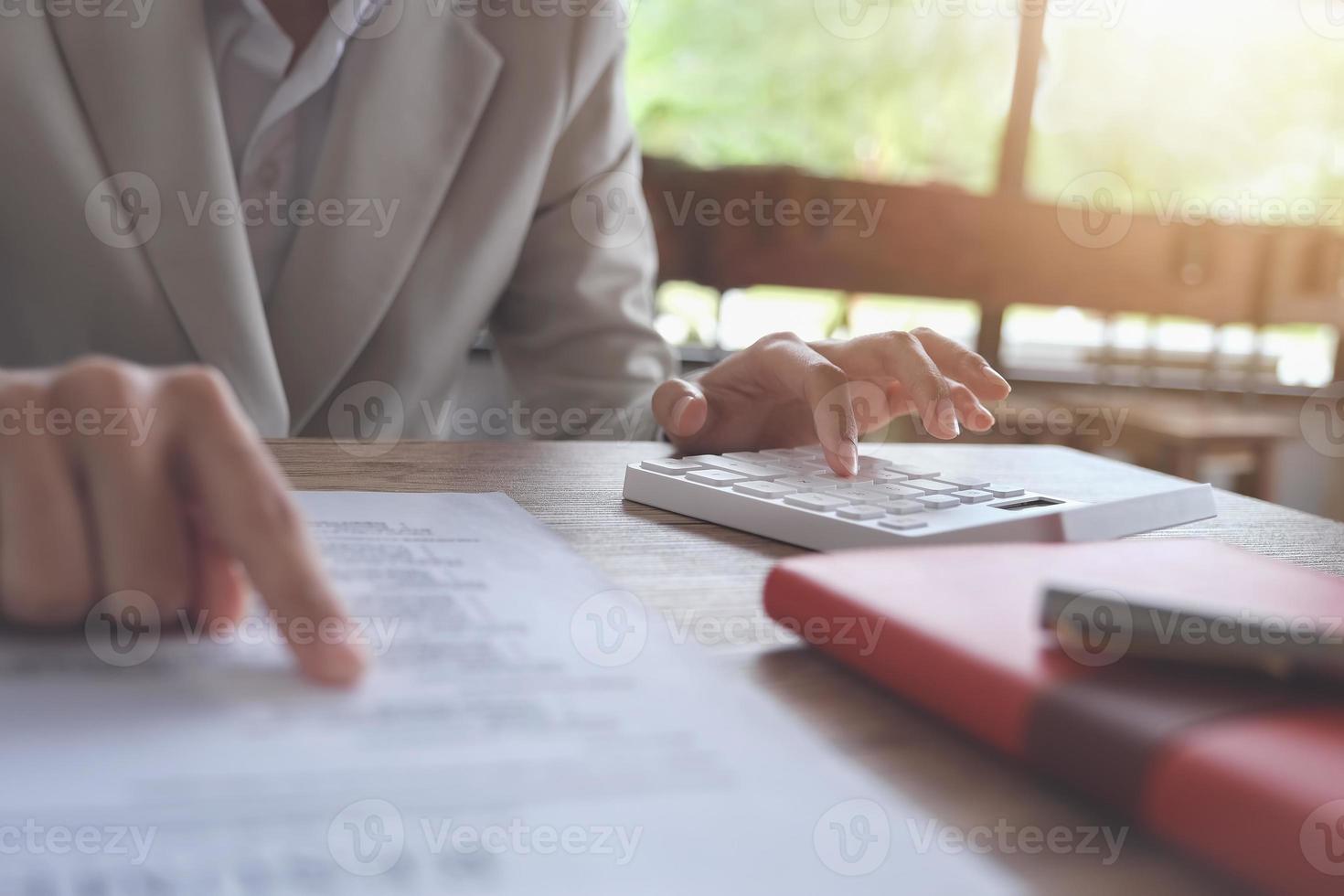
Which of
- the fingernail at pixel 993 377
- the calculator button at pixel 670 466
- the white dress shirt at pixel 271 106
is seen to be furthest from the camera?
the white dress shirt at pixel 271 106

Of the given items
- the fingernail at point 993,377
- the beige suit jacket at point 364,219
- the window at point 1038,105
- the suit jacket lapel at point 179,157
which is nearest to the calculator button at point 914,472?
the fingernail at point 993,377

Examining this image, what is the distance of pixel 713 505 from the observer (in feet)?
2.00

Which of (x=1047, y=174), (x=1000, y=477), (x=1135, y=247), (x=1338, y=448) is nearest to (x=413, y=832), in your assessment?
(x=1000, y=477)

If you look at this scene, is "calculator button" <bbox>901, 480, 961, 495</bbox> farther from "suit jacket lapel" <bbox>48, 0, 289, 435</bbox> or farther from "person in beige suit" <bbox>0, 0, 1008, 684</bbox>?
"suit jacket lapel" <bbox>48, 0, 289, 435</bbox>

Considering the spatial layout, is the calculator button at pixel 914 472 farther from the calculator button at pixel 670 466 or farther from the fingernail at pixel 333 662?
the fingernail at pixel 333 662

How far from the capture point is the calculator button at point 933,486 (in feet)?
2.05

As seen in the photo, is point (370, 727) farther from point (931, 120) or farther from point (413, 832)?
point (931, 120)

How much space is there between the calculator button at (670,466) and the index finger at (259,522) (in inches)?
13.3

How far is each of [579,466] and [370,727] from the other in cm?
48

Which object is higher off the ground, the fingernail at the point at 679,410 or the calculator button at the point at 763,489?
the fingernail at the point at 679,410

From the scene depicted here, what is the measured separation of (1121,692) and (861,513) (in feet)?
0.88

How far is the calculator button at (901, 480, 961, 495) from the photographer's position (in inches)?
24.6

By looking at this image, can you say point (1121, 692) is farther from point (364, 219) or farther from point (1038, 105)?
point (1038, 105)

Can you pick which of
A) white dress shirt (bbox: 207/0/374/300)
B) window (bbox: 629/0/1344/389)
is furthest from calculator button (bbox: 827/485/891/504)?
window (bbox: 629/0/1344/389)
